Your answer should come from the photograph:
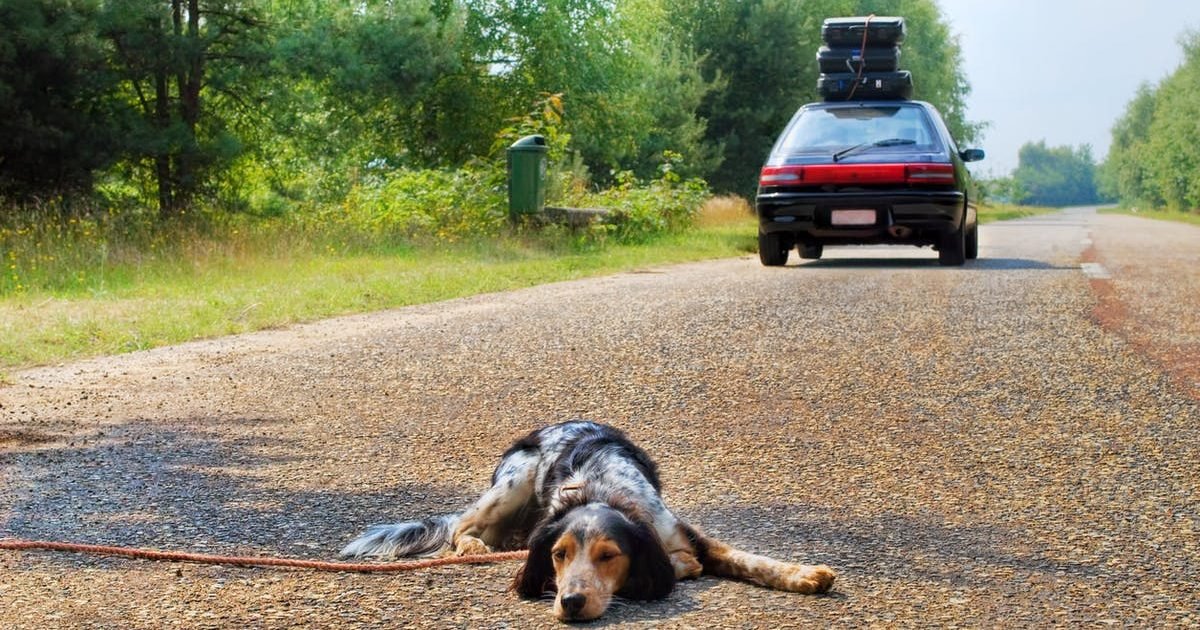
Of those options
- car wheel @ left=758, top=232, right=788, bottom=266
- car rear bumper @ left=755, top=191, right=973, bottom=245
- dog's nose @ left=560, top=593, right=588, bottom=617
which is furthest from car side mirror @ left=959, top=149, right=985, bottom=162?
dog's nose @ left=560, top=593, right=588, bottom=617

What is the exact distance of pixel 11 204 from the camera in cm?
1858

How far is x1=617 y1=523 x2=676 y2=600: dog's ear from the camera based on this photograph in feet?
12.5

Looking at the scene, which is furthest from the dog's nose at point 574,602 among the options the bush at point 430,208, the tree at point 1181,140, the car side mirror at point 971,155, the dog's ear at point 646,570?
the tree at point 1181,140

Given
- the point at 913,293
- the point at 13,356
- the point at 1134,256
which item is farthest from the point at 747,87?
the point at 13,356

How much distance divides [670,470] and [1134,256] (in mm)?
15577

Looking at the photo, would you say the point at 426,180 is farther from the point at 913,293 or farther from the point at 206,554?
the point at 206,554

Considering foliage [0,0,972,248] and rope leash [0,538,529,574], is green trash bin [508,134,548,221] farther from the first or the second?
rope leash [0,538,529,574]

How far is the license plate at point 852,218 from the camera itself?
1527 centimetres

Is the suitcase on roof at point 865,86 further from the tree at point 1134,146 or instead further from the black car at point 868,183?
the tree at point 1134,146

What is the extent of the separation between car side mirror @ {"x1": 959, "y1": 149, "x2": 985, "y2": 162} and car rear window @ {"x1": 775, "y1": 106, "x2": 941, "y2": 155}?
33.7 inches

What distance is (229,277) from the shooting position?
1482 cm

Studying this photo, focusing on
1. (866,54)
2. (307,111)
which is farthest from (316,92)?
(866,54)

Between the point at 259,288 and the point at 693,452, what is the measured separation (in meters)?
8.36

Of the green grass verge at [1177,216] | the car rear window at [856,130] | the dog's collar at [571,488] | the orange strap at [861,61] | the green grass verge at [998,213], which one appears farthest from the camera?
the green grass verge at [1177,216]
